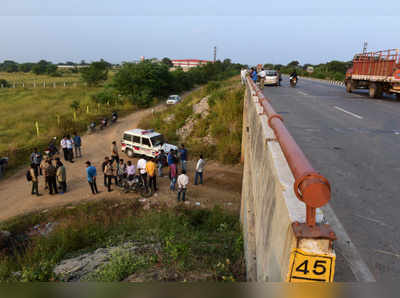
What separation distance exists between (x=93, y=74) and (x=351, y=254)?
61335 millimetres

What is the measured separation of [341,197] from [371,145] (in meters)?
3.38

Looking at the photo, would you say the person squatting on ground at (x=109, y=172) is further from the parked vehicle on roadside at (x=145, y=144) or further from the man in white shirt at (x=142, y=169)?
the parked vehicle on roadside at (x=145, y=144)

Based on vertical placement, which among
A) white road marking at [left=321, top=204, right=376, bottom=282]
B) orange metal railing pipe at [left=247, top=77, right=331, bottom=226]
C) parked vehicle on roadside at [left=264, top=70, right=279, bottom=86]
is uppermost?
parked vehicle on roadside at [left=264, top=70, right=279, bottom=86]

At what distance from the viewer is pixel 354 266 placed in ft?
9.31

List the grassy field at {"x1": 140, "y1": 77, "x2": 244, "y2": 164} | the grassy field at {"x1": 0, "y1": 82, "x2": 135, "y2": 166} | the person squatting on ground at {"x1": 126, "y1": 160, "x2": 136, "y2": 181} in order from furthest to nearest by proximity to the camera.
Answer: the grassy field at {"x1": 0, "y1": 82, "x2": 135, "y2": 166}, the grassy field at {"x1": 140, "y1": 77, "x2": 244, "y2": 164}, the person squatting on ground at {"x1": 126, "y1": 160, "x2": 136, "y2": 181}

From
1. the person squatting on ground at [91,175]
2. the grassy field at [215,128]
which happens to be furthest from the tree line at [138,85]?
the person squatting on ground at [91,175]

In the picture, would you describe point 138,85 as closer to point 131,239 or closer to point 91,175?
point 91,175

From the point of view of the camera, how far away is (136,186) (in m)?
12.4

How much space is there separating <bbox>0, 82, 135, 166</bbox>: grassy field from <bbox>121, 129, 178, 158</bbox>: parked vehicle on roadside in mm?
6491

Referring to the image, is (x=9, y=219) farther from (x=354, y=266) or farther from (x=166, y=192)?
(x=354, y=266)

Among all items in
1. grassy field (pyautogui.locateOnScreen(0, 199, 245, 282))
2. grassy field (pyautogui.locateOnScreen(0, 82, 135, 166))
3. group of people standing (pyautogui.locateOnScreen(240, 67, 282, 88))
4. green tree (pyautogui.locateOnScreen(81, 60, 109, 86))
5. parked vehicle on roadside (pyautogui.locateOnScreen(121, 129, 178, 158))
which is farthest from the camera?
green tree (pyautogui.locateOnScreen(81, 60, 109, 86))

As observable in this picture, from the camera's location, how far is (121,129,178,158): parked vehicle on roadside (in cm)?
1659

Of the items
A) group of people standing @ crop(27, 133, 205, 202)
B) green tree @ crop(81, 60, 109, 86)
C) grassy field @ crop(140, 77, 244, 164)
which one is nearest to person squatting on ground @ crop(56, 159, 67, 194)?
group of people standing @ crop(27, 133, 205, 202)

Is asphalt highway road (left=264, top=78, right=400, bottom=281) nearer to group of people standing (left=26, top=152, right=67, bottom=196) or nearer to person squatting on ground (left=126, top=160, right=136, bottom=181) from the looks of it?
person squatting on ground (left=126, top=160, right=136, bottom=181)
